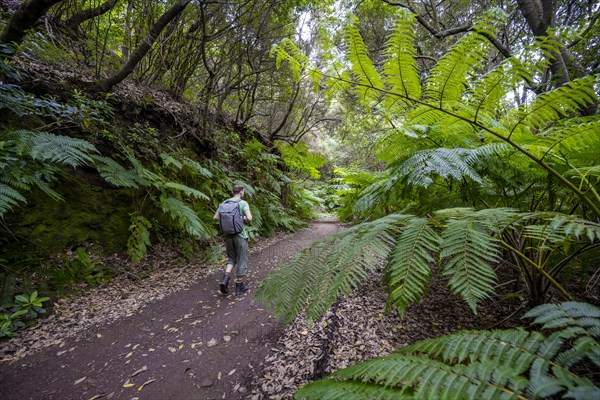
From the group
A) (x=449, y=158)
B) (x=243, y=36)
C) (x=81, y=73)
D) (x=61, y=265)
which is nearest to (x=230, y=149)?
(x=243, y=36)

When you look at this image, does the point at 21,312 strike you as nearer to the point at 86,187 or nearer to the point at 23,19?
the point at 86,187

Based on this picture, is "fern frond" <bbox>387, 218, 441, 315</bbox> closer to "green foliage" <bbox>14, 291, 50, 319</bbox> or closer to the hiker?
the hiker

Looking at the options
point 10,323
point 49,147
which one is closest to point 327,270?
point 49,147

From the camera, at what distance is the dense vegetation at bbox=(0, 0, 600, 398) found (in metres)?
0.78

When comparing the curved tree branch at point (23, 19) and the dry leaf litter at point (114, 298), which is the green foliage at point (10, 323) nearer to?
the dry leaf litter at point (114, 298)

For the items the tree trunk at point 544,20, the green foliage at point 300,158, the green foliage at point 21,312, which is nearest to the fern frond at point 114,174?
the green foliage at point 21,312

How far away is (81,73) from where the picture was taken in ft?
15.8

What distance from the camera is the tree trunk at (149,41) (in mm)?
3569

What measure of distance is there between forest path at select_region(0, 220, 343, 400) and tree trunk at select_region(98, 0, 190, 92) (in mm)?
4052

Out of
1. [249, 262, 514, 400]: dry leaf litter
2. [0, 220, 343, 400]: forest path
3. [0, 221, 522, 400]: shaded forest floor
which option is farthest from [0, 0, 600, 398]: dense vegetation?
[0, 220, 343, 400]: forest path

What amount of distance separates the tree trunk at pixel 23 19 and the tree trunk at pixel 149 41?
1136mm

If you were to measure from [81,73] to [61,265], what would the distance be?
387 cm

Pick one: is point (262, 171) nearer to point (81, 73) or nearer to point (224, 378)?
point (81, 73)

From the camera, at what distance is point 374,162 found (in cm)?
449
